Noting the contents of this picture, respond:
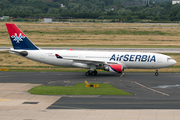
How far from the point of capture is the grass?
30.8 meters

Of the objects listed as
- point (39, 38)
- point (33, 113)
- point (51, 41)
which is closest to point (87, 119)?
point (33, 113)

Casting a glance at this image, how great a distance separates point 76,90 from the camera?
105 ft

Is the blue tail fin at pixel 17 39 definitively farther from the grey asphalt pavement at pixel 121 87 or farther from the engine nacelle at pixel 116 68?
the engine nacelle at pixel 116 68

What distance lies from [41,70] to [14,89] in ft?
51.5

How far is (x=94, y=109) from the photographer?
2461 cm

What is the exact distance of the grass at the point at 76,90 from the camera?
101 feet

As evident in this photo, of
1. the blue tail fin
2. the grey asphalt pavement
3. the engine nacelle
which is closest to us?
the grey asphalt pavement

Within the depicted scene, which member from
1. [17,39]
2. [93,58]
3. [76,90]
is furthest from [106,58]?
[17,39]

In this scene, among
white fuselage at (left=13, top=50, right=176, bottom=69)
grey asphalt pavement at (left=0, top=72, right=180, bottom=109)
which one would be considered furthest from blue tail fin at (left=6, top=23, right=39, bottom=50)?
grey asphalt pavement at (left=0, top=72, right=180, bottom=109)

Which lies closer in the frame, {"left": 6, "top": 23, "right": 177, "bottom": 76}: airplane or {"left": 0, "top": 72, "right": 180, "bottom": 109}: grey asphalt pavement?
{"left": 0, "top": 72, "right": 180, "bottom": 109}: grey asphalt pavement

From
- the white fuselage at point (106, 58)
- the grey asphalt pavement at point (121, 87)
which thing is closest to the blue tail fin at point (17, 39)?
the white fuselage at point (106, 58)

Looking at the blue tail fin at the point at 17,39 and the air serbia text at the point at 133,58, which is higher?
the blue tail fin at the point at 17,39

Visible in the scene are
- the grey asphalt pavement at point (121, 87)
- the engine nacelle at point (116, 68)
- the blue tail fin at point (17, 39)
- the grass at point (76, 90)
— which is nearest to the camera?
the grey asphalt pavement at point (121, 87)

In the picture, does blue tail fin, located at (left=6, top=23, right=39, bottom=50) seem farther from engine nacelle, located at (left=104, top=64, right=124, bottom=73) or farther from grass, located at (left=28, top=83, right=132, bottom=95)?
engine nacelle, located at (left=104, top=64, right=124, bottom=73)
